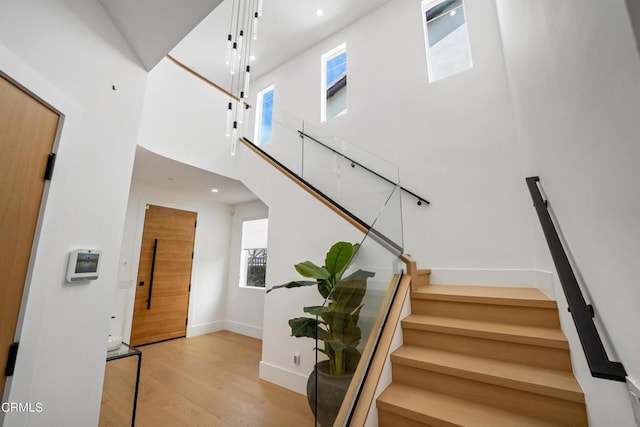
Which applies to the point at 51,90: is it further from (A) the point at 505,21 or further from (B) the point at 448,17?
(B) the point at 448,17

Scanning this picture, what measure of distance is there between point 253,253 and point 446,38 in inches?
209

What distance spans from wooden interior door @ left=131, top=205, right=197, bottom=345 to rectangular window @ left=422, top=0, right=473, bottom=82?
17.7ft

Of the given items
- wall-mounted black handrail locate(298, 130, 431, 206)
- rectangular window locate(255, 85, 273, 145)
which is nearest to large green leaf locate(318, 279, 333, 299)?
wall-mounted black handrail locate(298, 130, 431, 206)

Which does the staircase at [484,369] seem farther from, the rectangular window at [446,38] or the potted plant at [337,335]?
the rectangular window at [446,38]

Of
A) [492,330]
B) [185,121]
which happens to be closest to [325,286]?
[492,330]

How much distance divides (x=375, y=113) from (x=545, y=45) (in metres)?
2.88

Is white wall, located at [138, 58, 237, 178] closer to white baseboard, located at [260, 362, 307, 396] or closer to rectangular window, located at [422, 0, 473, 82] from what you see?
white baseboard, located at [260, 362, 307, 396]

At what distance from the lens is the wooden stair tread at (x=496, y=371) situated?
145 centimetres

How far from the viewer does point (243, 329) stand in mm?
5355

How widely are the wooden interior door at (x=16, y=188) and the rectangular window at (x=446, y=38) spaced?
4.34 m

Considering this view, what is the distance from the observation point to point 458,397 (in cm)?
171

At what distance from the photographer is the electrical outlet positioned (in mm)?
832

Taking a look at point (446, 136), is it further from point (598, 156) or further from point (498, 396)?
point (498, 396)

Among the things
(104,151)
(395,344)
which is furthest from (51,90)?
(395,344)
